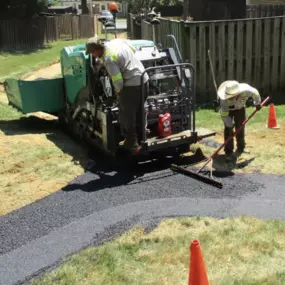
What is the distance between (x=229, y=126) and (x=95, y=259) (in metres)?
3.67

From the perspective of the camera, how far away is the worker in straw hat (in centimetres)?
755

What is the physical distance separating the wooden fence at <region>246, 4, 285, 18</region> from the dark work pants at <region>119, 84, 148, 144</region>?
11.9 meters

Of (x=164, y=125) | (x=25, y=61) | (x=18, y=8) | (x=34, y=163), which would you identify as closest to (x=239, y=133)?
(x=164, y=125)

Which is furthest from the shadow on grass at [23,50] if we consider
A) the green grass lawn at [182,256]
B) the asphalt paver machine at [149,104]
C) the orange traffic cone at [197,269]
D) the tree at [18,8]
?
the orange traffic cone at [197,269]

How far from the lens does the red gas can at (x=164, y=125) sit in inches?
298

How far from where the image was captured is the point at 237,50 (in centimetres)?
1174

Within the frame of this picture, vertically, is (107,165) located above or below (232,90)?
below

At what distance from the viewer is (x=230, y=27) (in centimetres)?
1156

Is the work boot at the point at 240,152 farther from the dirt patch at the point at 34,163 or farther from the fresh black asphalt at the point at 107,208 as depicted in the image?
the dirt patch at the point at 34,163

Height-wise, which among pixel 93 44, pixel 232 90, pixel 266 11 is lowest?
pixel 232 90

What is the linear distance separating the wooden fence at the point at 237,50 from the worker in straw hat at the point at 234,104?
3941 mm

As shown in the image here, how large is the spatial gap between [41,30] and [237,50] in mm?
18005

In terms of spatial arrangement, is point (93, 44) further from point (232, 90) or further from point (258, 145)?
point (258, 145)

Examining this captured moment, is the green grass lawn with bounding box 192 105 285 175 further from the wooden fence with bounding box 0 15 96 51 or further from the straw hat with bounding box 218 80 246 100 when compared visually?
the wooden fence with bounding box 0 15 96 51
